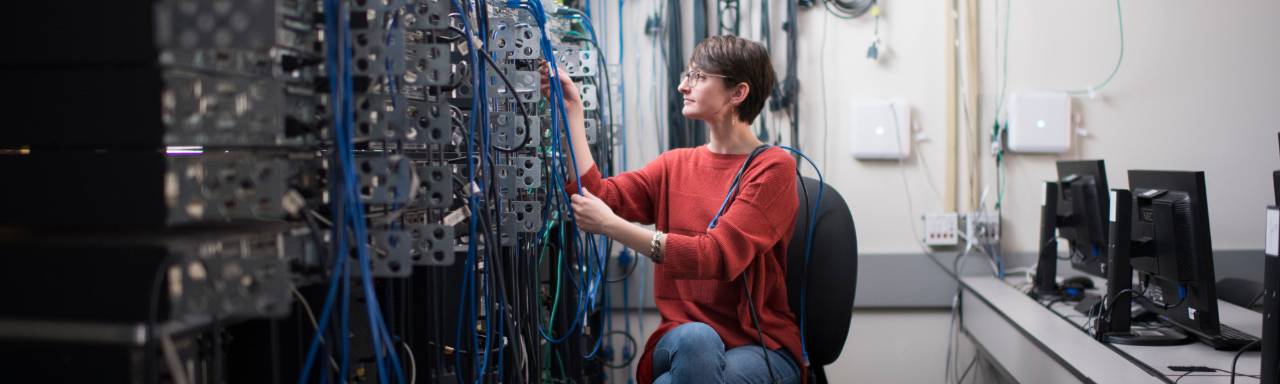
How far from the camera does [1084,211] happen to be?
2719 millimetres

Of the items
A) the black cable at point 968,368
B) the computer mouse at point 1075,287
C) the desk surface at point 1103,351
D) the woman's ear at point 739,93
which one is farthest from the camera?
the black cable at point 968,368

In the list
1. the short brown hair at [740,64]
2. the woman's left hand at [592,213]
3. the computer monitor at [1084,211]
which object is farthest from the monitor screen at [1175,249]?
the woman's left hand at [592,213]

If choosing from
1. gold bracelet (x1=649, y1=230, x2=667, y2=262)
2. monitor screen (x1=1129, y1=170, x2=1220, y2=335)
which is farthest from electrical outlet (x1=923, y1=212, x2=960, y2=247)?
gold bracelet (x1=649, y1=230, x2=667, y2=262)

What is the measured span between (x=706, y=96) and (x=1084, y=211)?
1305 mm

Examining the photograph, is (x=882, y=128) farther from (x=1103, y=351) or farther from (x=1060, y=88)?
(x=1103, y=351)

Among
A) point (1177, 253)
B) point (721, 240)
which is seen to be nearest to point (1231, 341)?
point (1177, 253)

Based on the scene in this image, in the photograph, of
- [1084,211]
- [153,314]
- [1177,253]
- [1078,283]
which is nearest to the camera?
[153,314]

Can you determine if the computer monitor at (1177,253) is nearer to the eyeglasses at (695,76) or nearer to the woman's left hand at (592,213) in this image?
the eyeglasses at (695,76)

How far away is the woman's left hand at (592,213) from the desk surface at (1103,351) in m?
0.97

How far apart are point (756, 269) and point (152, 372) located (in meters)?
1.33

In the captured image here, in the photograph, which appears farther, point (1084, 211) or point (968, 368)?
point (968, 368)

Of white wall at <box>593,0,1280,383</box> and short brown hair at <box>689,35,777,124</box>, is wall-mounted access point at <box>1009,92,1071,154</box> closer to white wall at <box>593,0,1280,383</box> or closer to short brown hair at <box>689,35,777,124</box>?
white wall at <box>593,0,1280,383</box>

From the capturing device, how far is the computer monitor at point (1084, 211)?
2.60 m

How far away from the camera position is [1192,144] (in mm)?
3172
